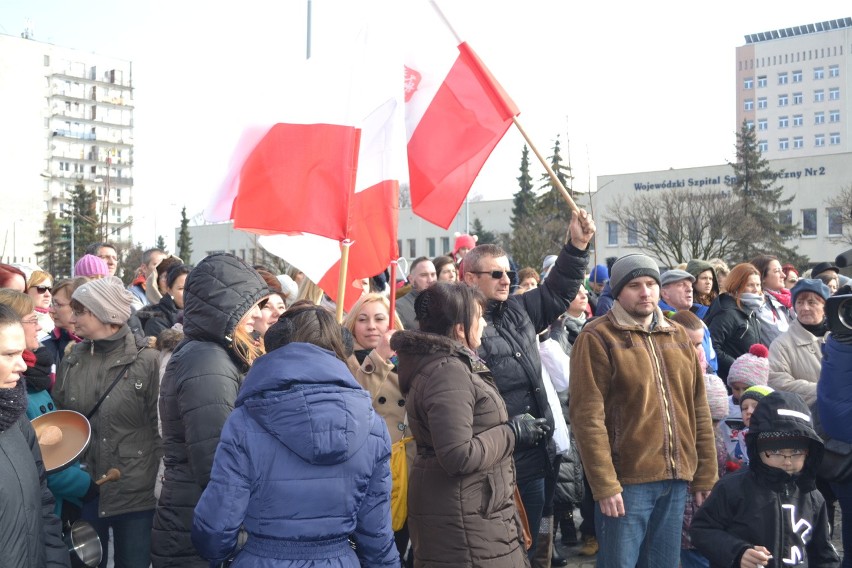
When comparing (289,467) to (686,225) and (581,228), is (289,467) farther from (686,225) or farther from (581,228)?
(686,225)

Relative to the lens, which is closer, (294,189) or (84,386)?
(84,386)

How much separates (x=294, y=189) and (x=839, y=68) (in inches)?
4480

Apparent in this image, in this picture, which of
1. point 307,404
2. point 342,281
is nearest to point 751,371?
point 342,281

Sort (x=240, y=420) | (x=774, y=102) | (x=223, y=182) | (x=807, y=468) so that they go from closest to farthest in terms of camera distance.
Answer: (x=240, y=420), (x=807, y=468), (x=223, y=182), (x=774, y=102)

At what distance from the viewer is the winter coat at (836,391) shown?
4.37 metres

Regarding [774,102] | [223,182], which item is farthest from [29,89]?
[223,182]

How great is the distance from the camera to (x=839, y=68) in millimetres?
104812

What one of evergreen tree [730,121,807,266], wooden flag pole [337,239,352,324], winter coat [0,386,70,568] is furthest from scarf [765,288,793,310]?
evergreen tree [730,121,807,266]

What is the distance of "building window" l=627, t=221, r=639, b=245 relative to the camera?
54.9 meters

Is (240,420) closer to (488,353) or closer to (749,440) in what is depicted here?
(488,353)

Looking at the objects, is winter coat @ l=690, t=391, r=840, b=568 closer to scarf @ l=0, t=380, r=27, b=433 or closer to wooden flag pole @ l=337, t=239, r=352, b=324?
wooden flag pole @ l=337, t=239, r=352, b=324

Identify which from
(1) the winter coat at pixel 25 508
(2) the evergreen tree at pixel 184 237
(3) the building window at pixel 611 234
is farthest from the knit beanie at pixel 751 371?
(2) the evergreen tree at pixel 184 237

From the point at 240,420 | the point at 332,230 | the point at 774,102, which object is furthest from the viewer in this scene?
the point at 774,102

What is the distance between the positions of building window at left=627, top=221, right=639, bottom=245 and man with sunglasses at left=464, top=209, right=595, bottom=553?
50.4 metres
